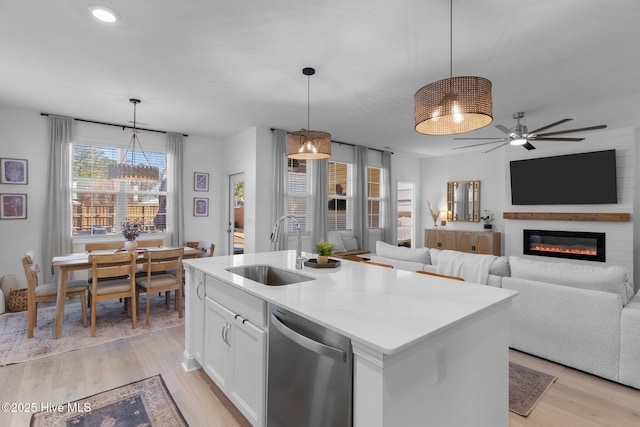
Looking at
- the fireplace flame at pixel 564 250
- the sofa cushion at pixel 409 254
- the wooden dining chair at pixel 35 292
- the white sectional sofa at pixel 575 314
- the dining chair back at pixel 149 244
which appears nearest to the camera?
the white sectional sofa at pixel 575 314

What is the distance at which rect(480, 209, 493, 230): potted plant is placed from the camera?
7.16 m

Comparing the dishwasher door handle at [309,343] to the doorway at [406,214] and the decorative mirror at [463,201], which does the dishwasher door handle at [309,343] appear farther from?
the doorway at [406,214]

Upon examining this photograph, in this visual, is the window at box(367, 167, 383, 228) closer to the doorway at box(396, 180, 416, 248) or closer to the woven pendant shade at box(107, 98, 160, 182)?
the doorway at box(396, 180, 416, 248)

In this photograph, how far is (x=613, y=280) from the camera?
2.47 metres

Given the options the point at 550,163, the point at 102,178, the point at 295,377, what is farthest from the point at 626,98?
the point at 102,178

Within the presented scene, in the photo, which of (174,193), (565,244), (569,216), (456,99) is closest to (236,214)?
(174,193)

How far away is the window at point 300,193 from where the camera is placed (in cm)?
611

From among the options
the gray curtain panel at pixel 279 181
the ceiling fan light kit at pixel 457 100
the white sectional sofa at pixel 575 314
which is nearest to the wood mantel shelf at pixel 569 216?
the white sectional sofa at pixel 575 314

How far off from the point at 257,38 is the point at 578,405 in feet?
12.1

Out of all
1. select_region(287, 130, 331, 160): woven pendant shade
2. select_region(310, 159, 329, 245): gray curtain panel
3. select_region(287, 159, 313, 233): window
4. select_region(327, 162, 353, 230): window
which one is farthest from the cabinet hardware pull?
select_region(327, 162, 353, 230): window

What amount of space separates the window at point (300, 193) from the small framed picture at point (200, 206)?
1637 millimetres

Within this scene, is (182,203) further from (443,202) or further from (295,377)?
(443,202)

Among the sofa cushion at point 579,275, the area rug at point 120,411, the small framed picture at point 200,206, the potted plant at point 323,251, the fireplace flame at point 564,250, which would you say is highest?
the small framed picture at point 200,206

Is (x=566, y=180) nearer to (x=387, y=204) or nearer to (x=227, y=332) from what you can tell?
(x=387, y=204)
